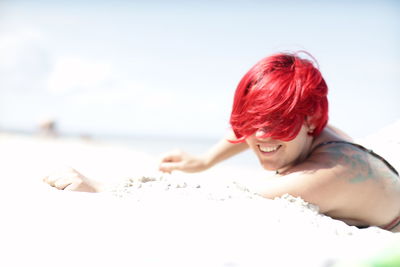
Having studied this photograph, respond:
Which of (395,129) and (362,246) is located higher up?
(395,129)

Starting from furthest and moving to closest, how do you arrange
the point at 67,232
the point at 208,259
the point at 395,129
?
the point at 395,129
the point at 67,232
the point at 208,259

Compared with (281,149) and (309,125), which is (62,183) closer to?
(281,149)

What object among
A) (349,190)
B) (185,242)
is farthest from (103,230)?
(349,190)

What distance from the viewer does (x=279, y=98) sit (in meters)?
1.88

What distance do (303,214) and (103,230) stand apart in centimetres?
74

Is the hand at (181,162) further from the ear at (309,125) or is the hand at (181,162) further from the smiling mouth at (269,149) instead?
the ear at (309,125)

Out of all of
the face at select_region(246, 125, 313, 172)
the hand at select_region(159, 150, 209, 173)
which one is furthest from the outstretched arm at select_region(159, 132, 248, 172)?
the face at select_region(246, 125, 313, 172)

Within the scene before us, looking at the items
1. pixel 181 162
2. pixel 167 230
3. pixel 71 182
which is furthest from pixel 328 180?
pixel 181 162

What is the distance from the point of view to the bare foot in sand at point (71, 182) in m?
1.85

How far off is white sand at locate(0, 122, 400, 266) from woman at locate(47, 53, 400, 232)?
10 cm

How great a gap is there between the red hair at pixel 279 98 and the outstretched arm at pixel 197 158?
85 cm

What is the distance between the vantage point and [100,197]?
5.62 feet

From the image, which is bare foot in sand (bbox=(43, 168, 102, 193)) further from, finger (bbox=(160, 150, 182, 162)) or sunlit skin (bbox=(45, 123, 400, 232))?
finger (bbox=(160, 150, 182, 162))

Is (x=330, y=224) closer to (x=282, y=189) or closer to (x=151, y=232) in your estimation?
(x=282, y=189)
